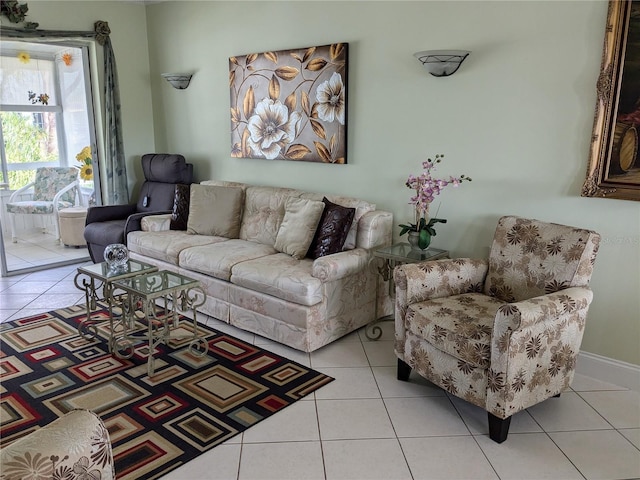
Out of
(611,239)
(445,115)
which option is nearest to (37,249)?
(445,115)

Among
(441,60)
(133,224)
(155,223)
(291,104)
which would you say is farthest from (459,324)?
(133,224)

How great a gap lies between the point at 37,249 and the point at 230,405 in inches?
140

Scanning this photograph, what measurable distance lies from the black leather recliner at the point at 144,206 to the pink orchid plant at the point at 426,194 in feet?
8.50

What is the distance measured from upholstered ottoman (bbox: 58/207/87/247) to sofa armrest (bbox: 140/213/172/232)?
1.09 m

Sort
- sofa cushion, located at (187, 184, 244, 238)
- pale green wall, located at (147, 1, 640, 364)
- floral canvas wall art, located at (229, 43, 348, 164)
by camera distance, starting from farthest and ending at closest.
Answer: sofa cushion, located at (187, 184, 244, 238) → floral canvas wall art, located at (229, 43, 348, 164) → pale green wall, located at (147, 1, 640, 364)

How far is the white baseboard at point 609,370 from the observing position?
2.73 meters

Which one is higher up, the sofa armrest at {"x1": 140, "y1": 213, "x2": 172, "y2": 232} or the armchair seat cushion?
the sofa armrest at {"x1": 140, "y1": 213, "x2": 172, "y2": 232}

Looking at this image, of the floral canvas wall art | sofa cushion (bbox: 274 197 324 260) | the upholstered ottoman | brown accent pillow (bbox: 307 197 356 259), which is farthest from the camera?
the upholstered ottoman

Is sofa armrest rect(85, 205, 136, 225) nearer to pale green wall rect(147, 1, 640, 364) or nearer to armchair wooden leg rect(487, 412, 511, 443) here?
pale green wall rect(147, 1, 640, 364)

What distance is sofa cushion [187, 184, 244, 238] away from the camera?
4.18 meters

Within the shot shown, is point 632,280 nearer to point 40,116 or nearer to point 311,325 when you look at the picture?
point 311,325

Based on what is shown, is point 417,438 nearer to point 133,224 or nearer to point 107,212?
point 133,224

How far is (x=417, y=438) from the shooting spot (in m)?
2.30

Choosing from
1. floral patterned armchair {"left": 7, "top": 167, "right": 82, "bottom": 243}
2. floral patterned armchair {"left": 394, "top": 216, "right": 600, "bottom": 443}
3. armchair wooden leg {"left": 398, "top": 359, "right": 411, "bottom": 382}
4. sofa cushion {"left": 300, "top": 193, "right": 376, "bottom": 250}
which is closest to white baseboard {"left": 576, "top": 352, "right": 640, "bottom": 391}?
floral patterned armchair {"left": 394, "top": 216, "right": 600, "bottom": 443}
